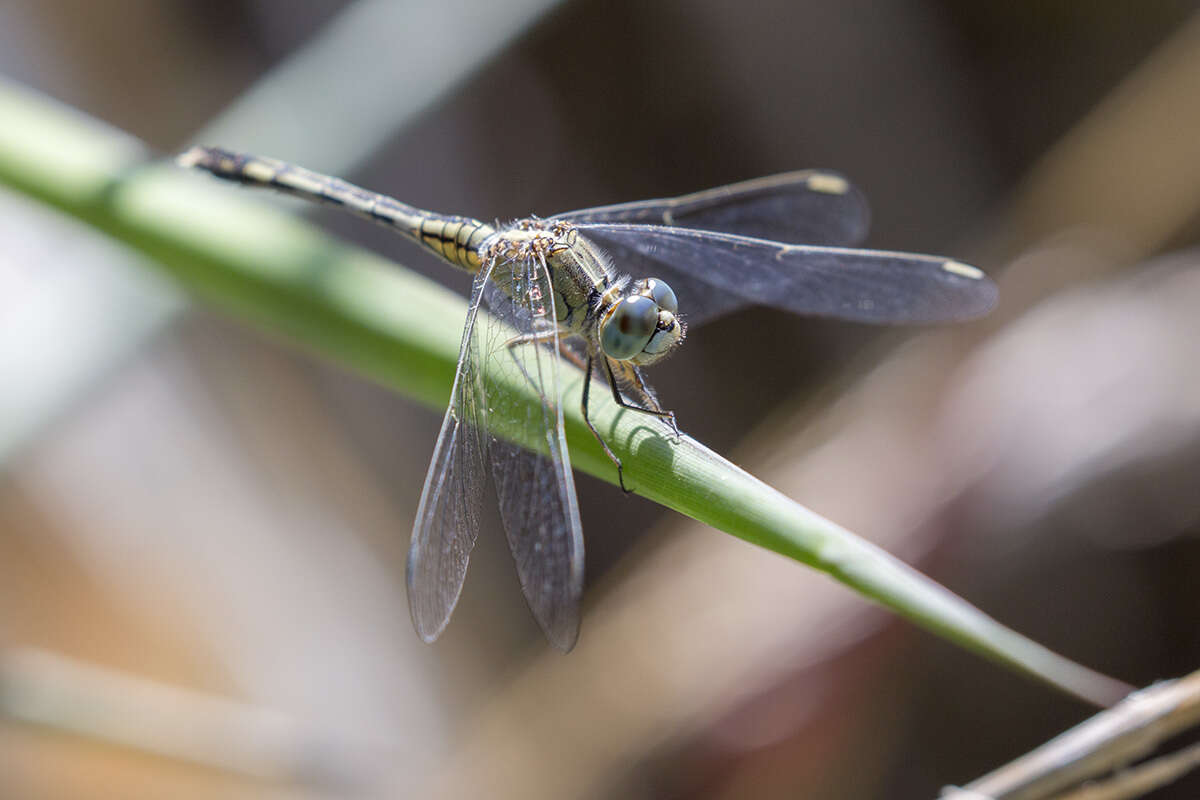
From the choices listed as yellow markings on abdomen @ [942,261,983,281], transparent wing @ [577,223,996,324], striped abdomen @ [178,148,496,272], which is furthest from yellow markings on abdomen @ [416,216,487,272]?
yellow markings on abdomen @ [942,261,983,281]

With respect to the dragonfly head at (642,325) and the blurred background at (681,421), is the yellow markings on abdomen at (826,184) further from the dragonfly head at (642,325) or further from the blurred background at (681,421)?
the blurred background at (681,421)

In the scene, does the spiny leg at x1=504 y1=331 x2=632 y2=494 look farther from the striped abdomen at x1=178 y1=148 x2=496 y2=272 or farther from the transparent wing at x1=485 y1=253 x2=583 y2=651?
the striped abdomen at x1=178 y1=148 x2=496 y2=272

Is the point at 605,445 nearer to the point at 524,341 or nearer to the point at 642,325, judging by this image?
the point at 524,341

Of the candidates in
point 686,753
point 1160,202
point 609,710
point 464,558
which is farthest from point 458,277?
point 1160,202

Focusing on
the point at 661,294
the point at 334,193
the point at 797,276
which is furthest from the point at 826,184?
the point at 334,193

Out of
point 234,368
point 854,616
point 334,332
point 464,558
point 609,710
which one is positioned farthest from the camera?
point 234,368

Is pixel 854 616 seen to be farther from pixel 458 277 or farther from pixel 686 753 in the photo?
pixel 458 277
